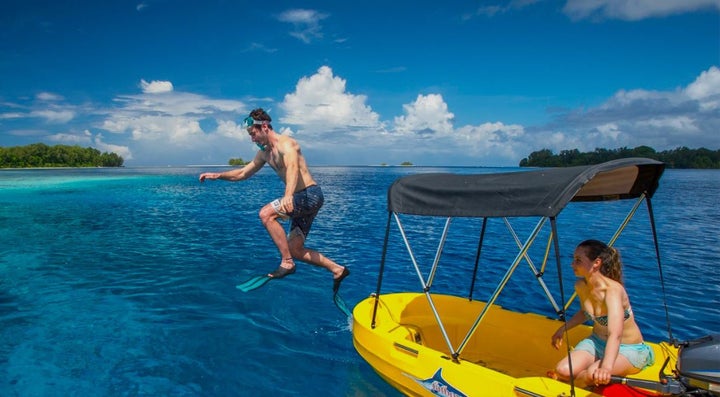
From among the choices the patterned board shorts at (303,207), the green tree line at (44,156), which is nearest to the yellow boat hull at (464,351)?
the patterned board shorts at (303,207)

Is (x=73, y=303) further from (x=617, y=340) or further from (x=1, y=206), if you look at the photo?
(x=1, y=206)

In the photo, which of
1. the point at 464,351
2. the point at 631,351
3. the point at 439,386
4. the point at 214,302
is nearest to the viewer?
the point at 631,351

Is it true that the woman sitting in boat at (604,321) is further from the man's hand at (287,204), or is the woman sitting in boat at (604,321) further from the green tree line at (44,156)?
the green tree line at (44,156)

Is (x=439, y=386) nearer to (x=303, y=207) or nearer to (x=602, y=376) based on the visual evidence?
(x=602, y=376)

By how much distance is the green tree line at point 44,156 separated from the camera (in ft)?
504

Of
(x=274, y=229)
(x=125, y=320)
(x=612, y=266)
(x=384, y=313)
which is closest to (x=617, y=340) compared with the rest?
(x=612, y=266)

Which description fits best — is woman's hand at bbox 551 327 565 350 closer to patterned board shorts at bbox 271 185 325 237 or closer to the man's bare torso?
patterned board shorts at bbox 271 185 325 237

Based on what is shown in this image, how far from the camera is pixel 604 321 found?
5129mm

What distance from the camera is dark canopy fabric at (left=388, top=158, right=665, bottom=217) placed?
4.61 m

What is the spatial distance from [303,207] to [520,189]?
3.95 m

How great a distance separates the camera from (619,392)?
4.55 meters

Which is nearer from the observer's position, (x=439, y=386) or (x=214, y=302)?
(x=439, y=386)

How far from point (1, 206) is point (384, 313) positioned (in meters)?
36.3

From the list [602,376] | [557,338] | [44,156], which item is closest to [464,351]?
[557,338]
